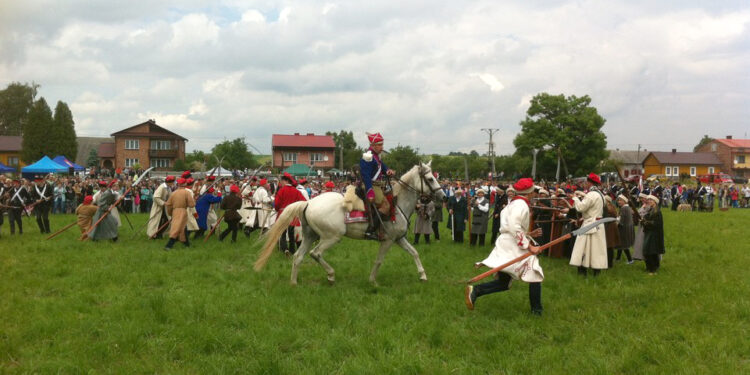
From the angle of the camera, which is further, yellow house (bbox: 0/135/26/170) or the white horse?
yellow house (bbox: 0/135/26/170)

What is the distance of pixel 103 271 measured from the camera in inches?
381

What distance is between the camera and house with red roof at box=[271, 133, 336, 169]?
82.2 meters

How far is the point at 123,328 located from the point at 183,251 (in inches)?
250

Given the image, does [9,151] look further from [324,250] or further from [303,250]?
[324,250]

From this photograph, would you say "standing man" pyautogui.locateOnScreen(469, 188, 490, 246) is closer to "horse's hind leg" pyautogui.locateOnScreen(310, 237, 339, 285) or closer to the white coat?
"horse's hind leg" pyautogui.locateOnScreen(310, 237, 339, 285)

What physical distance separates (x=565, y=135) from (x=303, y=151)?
139 ft

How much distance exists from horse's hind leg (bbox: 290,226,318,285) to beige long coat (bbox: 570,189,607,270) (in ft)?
16.9

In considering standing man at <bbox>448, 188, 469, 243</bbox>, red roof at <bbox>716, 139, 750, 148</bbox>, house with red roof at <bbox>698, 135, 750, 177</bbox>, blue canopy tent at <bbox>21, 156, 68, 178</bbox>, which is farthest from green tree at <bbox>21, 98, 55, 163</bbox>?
red roof at <bbox>716, 139, 750, 148</bbox>

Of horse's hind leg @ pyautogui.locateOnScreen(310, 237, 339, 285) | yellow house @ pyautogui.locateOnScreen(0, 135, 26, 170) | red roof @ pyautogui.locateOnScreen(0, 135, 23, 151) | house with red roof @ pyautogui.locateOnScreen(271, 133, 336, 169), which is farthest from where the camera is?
house with red roof @ pyautogui.locateOnScreen(271, 133, 336, 169)

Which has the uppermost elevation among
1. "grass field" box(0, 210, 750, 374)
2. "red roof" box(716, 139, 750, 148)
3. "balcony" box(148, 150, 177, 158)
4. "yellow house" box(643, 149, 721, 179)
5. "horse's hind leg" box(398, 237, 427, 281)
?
"red roof" box(716, 139, 750, 148)

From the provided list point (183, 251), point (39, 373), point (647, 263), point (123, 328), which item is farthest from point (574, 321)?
point (183, 251)

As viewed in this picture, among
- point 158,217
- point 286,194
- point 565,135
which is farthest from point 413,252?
point 565,135

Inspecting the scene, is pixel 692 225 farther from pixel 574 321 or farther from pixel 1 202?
pixel 1 202

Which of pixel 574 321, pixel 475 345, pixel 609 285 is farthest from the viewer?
pixel 609 285
